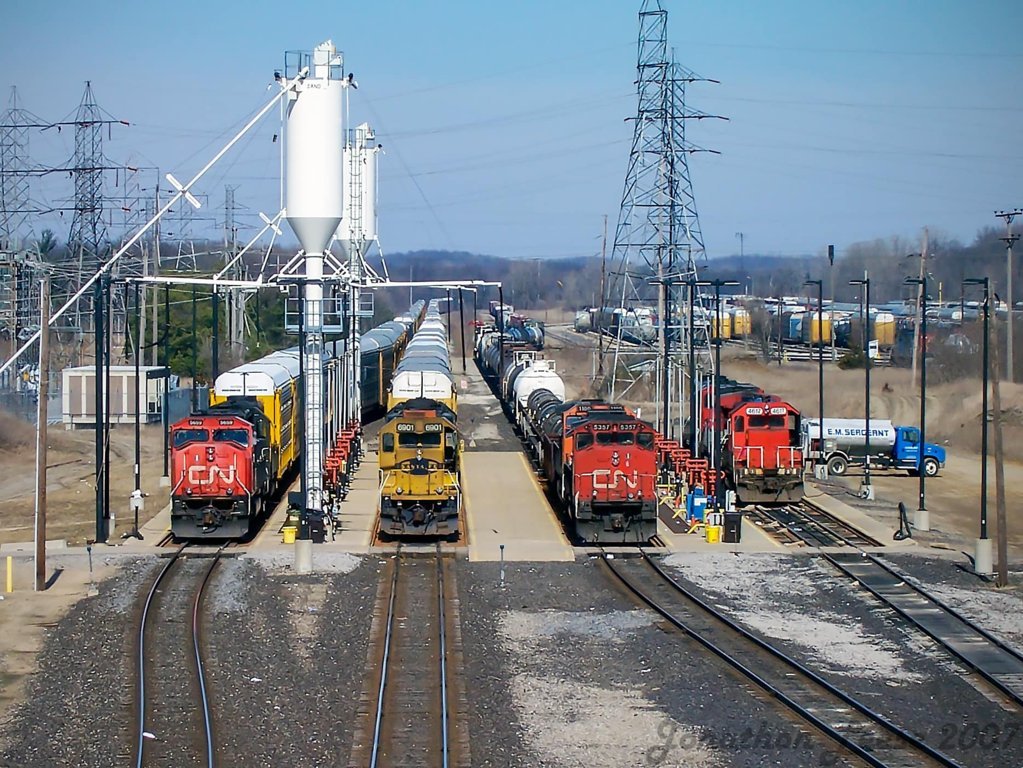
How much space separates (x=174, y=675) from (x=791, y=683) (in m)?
9.07

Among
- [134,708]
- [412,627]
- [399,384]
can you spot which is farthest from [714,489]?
[134,708]

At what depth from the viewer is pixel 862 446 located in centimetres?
4772

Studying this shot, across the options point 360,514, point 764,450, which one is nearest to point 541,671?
point 360,514

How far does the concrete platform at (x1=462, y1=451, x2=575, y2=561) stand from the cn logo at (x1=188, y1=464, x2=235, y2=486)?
5.90 metres

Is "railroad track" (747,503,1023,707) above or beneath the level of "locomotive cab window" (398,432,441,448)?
beneath

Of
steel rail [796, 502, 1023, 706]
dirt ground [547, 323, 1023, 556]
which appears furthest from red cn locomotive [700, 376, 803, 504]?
steel rail [796, 502, 1023, 706]

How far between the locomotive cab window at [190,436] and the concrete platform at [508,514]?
675 centimetres

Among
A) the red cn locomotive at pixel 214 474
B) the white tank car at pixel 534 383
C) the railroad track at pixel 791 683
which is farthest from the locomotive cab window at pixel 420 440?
the white tank car at pixel 534 383

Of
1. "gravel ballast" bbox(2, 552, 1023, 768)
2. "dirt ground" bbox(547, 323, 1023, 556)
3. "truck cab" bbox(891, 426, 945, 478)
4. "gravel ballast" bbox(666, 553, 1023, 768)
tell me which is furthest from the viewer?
"truck cab" bbox(891, 426, 945, 478)

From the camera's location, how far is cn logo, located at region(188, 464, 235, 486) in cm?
2862

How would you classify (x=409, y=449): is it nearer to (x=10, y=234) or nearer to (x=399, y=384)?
(x=399, y=384)

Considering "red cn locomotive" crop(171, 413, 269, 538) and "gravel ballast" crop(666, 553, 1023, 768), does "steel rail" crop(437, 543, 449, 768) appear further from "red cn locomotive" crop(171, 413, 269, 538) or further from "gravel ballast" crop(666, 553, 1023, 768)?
"gravel ballast" crop(666, 553, 1023, 768)

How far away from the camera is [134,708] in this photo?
16.5m

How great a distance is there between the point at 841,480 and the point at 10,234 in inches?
1567
